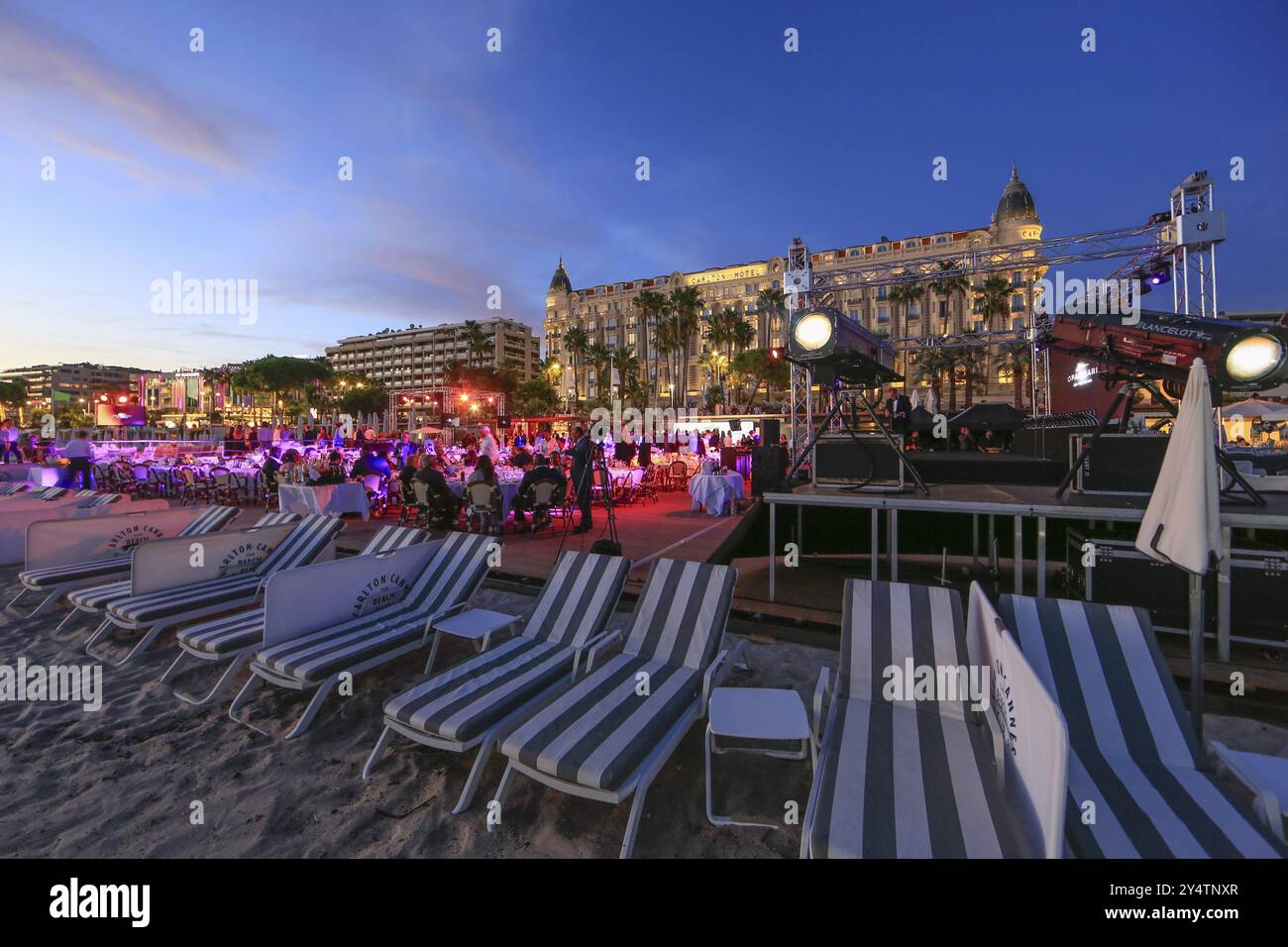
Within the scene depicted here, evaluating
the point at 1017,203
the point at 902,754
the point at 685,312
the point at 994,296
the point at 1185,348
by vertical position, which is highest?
the point at 1017,203

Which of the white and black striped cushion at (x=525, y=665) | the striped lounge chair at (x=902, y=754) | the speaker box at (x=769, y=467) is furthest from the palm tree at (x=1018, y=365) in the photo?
the white and black striped cushion at (x=525, y=665)

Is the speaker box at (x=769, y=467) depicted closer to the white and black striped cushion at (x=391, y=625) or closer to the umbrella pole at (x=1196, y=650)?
the white and black striped cushion at (x=391, y=625)

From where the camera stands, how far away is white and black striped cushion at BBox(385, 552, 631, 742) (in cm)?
288

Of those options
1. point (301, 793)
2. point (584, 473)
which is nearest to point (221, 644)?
point (301, 793)

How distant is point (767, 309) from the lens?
63906 mm

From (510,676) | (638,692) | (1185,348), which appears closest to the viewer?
(638,692)

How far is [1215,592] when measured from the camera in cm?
429

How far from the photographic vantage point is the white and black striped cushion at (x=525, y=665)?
9.46 ft

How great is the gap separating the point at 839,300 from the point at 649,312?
29.7 metres

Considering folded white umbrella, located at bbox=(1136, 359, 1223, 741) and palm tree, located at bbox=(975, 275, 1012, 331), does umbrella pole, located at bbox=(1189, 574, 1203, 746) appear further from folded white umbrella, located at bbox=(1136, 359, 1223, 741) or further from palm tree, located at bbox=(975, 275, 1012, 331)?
palm tree, located at bbox=(975, 275, 1012, 331)

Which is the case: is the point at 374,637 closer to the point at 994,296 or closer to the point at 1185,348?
the point at 1185,348

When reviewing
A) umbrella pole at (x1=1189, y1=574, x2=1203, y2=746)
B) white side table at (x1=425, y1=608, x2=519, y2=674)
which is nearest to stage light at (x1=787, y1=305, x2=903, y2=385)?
umbrella pole at (x1=1189, y1=574, x2=1203, y2=746)

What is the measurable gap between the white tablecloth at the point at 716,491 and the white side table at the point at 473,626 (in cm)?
774
